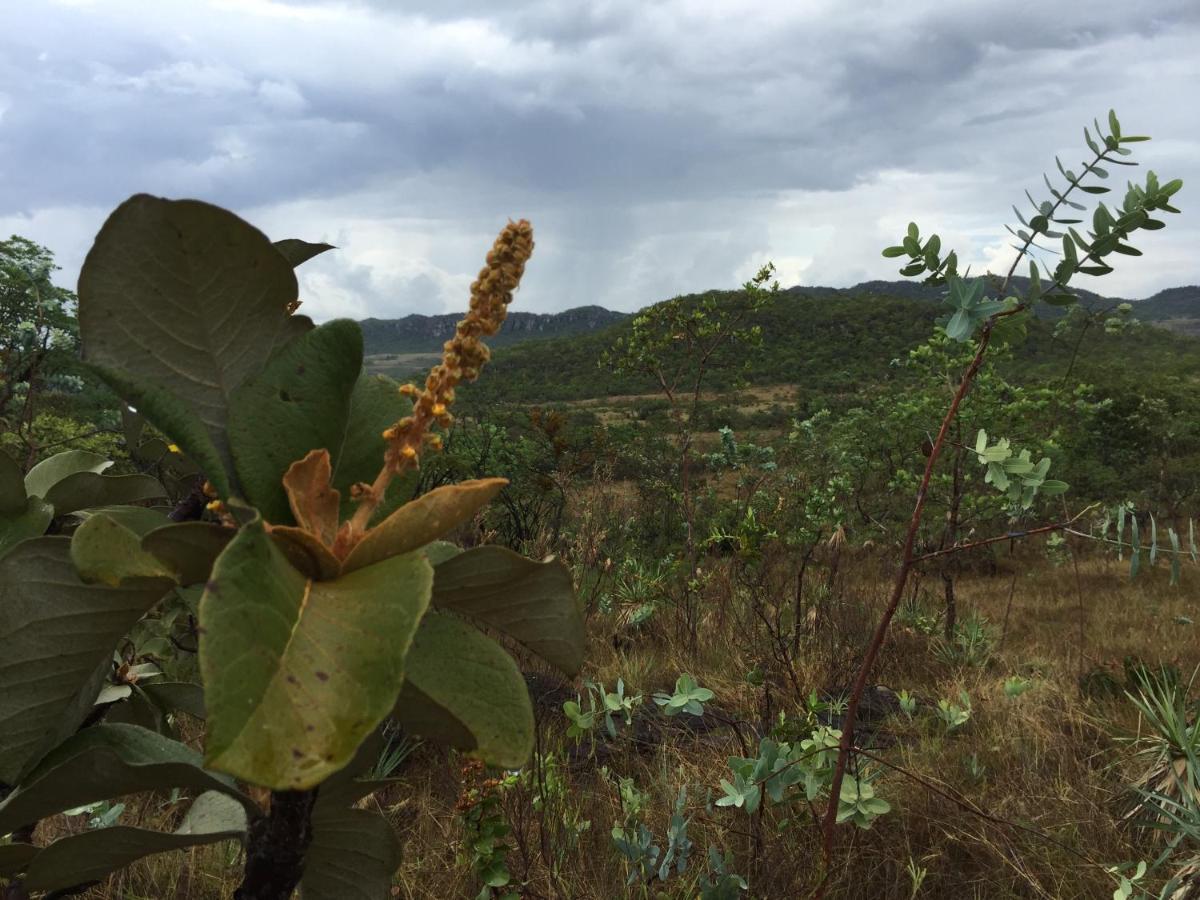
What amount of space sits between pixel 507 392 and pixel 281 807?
37.9m

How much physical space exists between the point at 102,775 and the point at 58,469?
48 cm

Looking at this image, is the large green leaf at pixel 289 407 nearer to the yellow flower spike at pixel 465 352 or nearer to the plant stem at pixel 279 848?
the yellow flower spike at pixel 465 352

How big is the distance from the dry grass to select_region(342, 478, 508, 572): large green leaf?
158cm

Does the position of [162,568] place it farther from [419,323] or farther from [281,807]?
[419,323]

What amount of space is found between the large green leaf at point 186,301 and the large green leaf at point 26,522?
355 millimetres

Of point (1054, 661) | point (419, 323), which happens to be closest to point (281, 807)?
point (1054, 661)

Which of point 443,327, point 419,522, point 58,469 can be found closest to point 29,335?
point 58,469

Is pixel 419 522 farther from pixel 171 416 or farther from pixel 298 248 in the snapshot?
pixel 298 248

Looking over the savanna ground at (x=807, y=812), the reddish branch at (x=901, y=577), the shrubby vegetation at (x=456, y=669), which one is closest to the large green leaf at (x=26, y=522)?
the shrubby vegetation at (x=456, y=669)

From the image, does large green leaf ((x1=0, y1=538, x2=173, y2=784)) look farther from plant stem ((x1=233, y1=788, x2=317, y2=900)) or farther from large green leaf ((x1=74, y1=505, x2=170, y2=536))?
plant stem ((x1=233, y1=788, x2=317, y2=900))

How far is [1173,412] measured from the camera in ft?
41.1

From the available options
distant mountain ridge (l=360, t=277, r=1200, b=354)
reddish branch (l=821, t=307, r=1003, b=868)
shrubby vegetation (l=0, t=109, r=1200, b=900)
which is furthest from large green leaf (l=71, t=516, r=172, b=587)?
distant mountain ridge (l=360, t=277, r=1200, b=354)

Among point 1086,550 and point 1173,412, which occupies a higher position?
point 1173,412

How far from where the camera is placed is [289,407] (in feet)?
2.22
